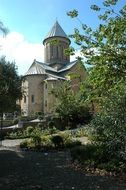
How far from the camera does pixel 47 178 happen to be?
460 inches

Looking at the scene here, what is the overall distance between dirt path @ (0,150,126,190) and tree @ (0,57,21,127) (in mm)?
9749

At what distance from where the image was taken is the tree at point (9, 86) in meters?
24.9

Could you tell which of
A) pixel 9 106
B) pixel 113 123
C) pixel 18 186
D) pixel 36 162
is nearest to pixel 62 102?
pixel 9 106

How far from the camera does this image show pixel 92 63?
1238 centimetres

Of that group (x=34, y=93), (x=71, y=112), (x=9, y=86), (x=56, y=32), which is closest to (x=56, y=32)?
(x=56, y=32)

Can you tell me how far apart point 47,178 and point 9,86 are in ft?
52.2

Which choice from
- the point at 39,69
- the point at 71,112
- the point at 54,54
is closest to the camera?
the point at 71,112

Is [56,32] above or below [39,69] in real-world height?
above

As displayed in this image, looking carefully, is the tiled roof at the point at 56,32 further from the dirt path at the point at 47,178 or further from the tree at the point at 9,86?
the dirt path at the point at 47,178

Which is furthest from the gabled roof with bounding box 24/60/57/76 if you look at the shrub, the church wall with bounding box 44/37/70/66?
the shrub

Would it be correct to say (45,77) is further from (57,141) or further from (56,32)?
(57,141)

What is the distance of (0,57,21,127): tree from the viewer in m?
24.9

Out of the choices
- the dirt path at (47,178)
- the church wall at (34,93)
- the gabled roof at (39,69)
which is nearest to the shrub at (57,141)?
the dirt path at (47,178)

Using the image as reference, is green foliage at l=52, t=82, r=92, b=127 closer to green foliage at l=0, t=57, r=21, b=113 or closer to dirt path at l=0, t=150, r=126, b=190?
green foliage at l=0, t=57, r=21, b=113
